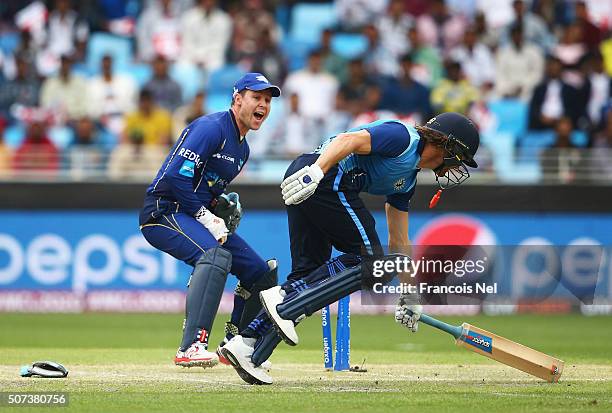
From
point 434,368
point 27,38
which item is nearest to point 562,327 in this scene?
point 434,368

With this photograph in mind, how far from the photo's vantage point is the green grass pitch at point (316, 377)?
6.18 metres

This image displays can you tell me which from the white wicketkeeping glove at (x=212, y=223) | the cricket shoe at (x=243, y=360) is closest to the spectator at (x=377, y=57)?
the white wicketkeeping glove at (x=212, y=223)

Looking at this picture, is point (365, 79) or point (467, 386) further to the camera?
point (365, 79)

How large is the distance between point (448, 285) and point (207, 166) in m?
1.76

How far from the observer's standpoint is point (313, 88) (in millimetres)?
16344

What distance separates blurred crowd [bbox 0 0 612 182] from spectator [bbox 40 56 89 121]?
2 cm

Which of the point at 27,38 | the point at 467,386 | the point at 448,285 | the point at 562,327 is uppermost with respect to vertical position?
the point at 27,38

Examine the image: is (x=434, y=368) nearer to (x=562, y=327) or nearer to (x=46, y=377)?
(x=46, y=377)

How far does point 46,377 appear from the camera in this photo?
23.6 ft

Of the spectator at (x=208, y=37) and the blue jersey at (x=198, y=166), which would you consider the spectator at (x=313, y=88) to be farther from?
the blue jersey at (x=198, y=166)

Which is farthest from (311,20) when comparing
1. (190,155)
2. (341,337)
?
(190,155)

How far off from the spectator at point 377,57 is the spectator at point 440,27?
657 mm

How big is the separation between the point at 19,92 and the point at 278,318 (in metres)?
10.6

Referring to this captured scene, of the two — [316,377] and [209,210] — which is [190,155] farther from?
[316,377]
